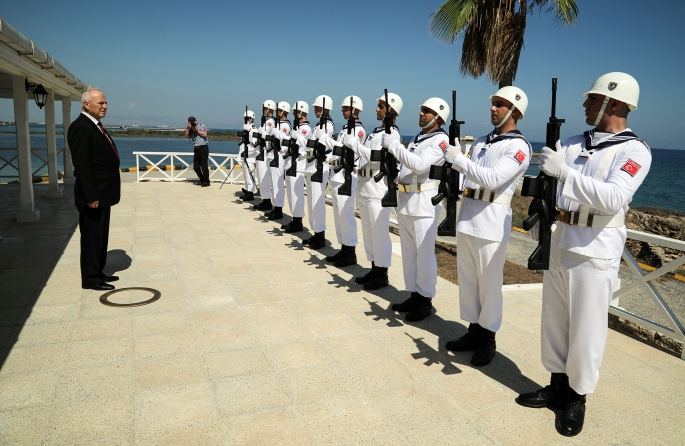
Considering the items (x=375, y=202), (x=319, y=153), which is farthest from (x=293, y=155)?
(x=375, y=202)

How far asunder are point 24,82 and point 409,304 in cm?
739

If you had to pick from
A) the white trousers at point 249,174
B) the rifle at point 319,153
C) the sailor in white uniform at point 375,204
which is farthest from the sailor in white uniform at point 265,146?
the sailor in white uniform at point 375,204

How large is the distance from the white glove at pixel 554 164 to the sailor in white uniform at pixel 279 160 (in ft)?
22.2

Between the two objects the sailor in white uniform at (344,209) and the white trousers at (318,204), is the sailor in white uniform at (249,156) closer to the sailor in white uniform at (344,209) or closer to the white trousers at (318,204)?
the white trousers at (318,204)

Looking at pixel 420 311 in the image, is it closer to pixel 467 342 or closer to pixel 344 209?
pixel 467 342

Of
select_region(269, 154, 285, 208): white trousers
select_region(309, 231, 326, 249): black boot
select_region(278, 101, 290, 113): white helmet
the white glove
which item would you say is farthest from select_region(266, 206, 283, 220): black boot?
the white glove

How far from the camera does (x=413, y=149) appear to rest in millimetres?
4621

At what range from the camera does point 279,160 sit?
9.41 m

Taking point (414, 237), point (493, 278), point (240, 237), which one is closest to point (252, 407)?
point (493, 278)

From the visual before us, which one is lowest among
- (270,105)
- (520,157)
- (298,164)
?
(298,164)

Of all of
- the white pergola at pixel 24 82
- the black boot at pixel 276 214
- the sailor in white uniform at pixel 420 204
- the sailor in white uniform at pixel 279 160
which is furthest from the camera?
the black boot at pixel 276 214

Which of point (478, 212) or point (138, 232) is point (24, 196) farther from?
point (478, 212)

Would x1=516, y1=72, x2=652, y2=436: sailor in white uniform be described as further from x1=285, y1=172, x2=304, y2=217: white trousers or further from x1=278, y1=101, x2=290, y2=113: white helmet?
x1=278, y1=101, x2=290, y2=113: white helmet

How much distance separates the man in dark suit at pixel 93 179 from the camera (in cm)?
496
